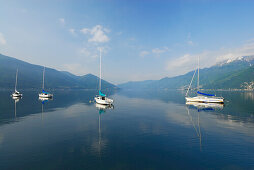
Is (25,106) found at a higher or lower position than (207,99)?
lower

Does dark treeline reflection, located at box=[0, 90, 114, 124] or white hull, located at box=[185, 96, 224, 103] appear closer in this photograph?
dark treeline reflection, located at box=[0, 90, 114, 124]

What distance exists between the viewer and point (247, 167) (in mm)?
12109

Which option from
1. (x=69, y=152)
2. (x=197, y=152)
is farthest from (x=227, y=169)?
(x=69, y=152)

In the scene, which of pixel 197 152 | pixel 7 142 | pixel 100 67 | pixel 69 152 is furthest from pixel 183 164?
pixel 100 67

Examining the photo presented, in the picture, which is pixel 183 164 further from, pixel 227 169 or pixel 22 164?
pixel 22 164

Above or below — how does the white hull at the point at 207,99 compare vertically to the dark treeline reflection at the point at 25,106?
above

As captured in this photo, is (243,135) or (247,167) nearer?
(247,167)

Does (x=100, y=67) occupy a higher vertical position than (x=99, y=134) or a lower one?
higher

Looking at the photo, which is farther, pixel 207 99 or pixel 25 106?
pixel 207 99

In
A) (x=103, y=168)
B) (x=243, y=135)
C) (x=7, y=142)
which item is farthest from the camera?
(x=243, y=135)

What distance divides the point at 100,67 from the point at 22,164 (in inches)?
1920

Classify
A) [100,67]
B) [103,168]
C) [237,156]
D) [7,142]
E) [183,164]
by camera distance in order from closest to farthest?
[103,168] → [183,164] → [237,156] → [7,142] → [100,67]

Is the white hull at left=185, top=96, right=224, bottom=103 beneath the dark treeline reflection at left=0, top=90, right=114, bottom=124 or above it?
above

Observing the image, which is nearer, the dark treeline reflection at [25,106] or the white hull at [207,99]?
the dark treeline reflection at [25,106]
